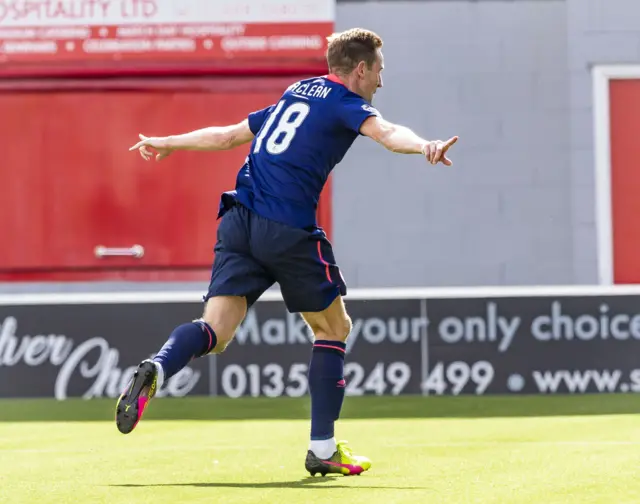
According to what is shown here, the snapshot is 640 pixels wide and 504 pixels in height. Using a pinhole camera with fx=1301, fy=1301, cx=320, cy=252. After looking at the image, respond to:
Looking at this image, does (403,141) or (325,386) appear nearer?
(403,141)

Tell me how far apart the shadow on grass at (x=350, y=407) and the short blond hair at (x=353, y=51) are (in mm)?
2968

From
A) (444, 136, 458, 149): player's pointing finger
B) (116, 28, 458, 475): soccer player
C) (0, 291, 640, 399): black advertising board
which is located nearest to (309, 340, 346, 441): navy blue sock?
(116, 28, 458, 475): soccer player

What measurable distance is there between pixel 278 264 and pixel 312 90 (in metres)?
0.62

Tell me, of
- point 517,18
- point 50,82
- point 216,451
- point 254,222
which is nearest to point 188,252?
point 50,82

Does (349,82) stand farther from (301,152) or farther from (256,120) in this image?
(256,120)

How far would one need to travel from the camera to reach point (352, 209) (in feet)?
34.6

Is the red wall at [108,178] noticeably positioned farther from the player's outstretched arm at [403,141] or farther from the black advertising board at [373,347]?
the player's outstretched arm at [403,141]

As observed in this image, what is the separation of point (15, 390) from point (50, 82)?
10.6ft

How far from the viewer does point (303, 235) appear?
4.38m

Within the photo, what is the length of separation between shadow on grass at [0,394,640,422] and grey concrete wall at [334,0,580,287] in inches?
96.2

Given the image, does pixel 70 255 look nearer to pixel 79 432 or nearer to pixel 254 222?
pixel 79 432

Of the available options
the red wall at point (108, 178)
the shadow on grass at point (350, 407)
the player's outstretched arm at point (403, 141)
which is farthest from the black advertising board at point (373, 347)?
the player's outstretched arm at point (403, 141)

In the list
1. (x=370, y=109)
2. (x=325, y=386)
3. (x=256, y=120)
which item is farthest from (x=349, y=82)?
(x=325, y=386)

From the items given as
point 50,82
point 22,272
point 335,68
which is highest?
point 50,82
